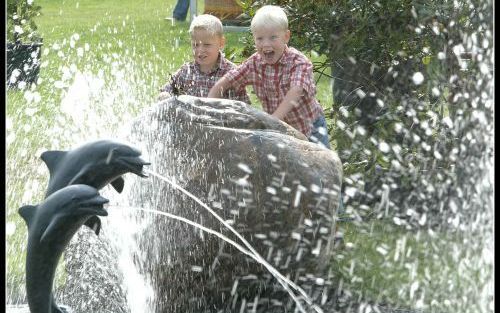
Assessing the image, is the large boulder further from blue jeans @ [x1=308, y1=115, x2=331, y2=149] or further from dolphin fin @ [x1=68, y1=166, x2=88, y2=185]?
dolphin fin @ [x1=68, y1=166, x2=88, y2=185]

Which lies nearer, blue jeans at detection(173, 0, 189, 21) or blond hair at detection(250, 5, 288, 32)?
blond hair at detection(250, 5, 288, 32)

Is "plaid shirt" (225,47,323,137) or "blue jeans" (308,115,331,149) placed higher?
"plaid shirt" (225,47,323,137)

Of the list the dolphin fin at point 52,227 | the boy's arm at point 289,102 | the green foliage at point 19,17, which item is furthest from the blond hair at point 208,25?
the green foliage at point 19,17

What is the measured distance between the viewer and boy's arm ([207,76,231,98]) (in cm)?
554

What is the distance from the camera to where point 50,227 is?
128 inches

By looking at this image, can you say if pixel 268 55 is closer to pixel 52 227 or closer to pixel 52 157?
pixel 52 157

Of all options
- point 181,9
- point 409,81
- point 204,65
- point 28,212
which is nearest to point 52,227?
point 28,212

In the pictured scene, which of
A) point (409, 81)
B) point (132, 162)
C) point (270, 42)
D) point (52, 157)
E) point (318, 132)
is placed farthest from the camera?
point (409, 81)

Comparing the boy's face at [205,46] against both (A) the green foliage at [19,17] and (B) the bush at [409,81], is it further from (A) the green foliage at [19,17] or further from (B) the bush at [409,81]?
(A) the green foliage at [19,17]

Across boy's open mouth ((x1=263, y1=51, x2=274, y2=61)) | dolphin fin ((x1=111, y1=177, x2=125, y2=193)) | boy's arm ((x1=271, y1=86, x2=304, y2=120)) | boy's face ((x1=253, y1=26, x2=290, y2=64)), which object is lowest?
boy's arm ((x1=271, y1=86, x2=304, y2=120))

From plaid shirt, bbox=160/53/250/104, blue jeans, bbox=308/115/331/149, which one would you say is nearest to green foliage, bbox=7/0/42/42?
plaid shirt, bbox=160/53/250/104

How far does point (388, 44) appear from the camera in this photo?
21.5 feet

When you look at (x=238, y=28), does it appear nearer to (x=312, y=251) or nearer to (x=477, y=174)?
(x=477, y=174)

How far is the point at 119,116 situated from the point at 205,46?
218 cm
